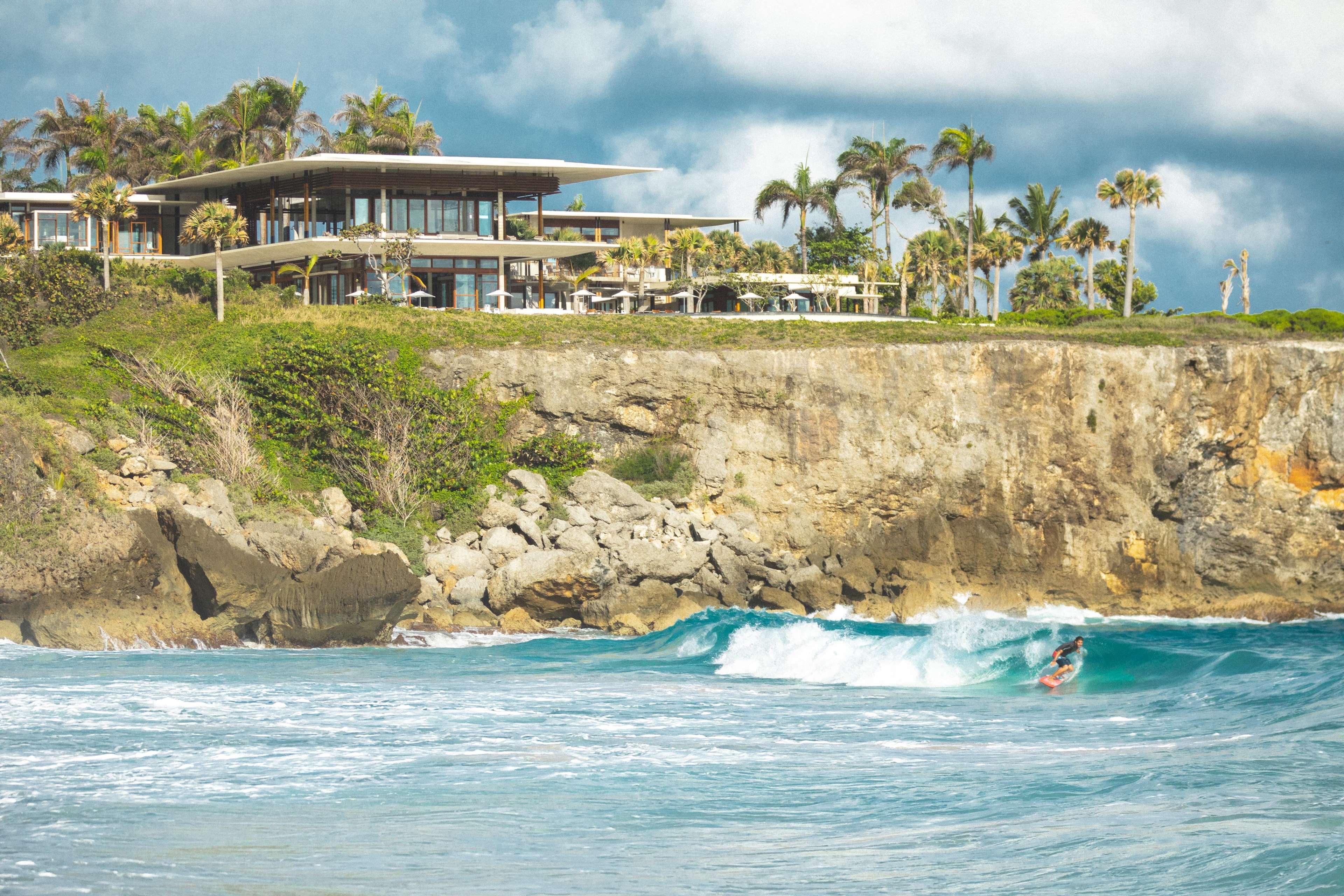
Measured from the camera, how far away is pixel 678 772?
15.5 m

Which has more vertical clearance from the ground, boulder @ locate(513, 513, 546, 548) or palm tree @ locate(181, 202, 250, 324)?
palm tree @ locate(181, 202, 250, 324)

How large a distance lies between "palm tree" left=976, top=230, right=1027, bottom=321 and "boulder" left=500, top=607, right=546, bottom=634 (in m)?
42.9

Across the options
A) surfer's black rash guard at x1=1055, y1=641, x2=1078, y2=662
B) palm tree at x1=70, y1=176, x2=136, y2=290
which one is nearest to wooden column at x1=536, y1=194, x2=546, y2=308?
palm tree at x1=70, y1=176, x2=136, y2=290

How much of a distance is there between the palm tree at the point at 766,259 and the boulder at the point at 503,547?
134ft

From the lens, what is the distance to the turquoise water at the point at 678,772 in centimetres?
1134

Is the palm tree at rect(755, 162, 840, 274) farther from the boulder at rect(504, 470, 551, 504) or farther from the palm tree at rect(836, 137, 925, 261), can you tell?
the boulder at rect(504, 470, 551, 504)

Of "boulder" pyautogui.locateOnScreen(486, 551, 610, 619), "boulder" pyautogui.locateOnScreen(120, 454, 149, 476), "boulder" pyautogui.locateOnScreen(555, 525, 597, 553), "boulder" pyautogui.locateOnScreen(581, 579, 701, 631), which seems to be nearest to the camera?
"boulder" pyautogui.locateOnScreen(120, 454, 149, 476)

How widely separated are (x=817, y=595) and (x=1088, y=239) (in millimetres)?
37516

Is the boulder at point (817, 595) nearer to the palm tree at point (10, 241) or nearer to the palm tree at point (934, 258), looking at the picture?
the palm tree at point (10, 241)

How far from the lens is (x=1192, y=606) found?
37.9 meters

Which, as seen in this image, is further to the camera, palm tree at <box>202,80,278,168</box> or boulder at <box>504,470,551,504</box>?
palm tree at <box>202,80,278,168</box>

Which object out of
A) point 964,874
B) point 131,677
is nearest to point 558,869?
point 964,874

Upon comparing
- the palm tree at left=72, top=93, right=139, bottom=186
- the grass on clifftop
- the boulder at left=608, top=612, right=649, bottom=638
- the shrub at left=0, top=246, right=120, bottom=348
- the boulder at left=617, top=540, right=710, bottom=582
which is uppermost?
the palm tree at left=72, top=93, right=139, bottom=186

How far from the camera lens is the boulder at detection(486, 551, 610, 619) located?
30.6 m
